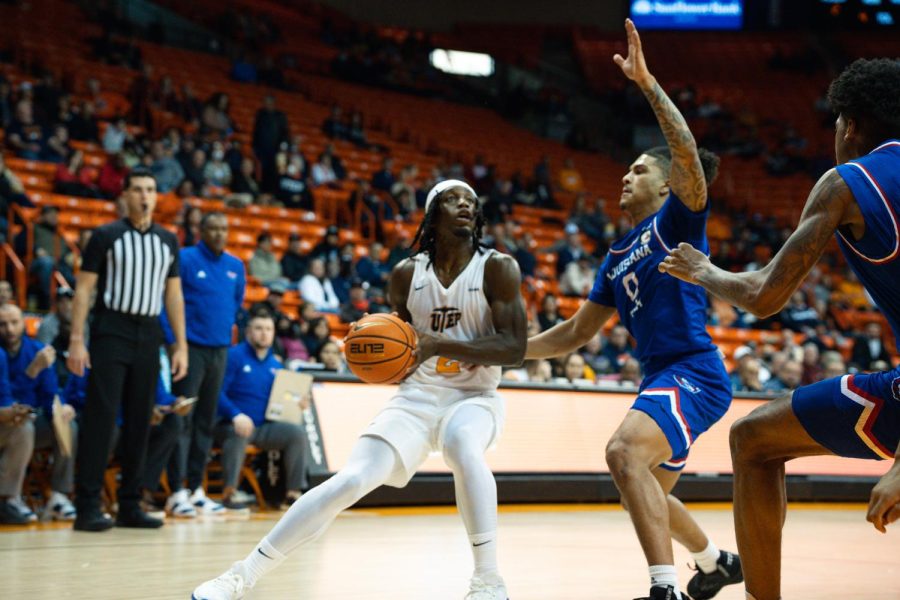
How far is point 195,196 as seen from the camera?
52.0ft

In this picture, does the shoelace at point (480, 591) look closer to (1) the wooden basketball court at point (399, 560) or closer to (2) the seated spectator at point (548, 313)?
(1) the wooden basketball court at point (399, 560)

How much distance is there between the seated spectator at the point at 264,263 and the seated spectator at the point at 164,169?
185 cm

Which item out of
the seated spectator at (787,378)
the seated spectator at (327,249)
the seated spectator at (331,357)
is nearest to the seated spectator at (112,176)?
the seated spectator at (327,249)

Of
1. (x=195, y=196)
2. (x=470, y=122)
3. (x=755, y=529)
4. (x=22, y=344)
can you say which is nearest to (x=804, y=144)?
(x=470, y=122)

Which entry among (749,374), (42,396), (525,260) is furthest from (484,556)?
(525,260)

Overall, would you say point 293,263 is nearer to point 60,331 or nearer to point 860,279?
point 60,331

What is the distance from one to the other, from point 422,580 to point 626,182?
2.35 meters

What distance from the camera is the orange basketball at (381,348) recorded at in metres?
4.68

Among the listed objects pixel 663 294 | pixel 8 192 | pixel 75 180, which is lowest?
pixel 663 294

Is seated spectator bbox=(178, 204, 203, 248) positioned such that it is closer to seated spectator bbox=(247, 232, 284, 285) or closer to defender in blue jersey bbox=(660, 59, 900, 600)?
seated spectator bbox=(247, 232, 284, 285)

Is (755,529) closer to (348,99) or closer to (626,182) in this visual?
(626,182)

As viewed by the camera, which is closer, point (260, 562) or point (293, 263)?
point (260, 562)

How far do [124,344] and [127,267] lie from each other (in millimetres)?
544

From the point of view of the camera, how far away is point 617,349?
14.8 metres
